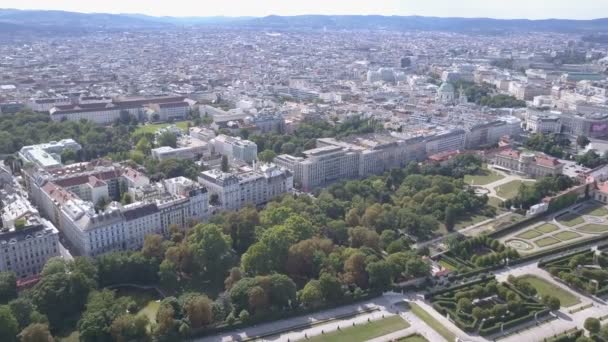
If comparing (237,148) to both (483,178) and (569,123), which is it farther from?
(569,123)

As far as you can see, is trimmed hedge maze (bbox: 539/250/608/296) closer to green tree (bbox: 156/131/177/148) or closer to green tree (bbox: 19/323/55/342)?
green tree (bbox: 19/323/55/342)

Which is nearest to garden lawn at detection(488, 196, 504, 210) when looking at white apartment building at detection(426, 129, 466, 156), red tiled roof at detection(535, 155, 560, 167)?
red tiled roof at detection(535, 155, 560, 167)

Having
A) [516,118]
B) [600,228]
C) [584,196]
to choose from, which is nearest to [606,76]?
[516,118]

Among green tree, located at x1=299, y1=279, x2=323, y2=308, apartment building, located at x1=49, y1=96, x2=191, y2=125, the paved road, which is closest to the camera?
the paved road

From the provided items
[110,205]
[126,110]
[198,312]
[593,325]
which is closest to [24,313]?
[198,312]

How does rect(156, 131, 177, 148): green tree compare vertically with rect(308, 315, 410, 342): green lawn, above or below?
above

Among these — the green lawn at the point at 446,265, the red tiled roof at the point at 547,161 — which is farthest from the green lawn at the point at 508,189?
the green lawn at the point at 446,265

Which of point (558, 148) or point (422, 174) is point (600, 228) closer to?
point (422, 174)
